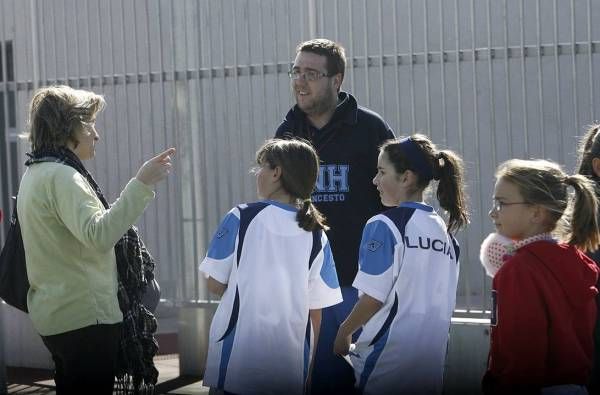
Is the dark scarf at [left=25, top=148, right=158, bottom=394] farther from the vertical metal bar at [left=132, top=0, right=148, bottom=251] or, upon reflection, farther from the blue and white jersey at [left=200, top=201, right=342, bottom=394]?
the vertical metal bar at [left=132, top=0, right=148, bottom=251]

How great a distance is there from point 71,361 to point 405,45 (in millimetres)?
3325

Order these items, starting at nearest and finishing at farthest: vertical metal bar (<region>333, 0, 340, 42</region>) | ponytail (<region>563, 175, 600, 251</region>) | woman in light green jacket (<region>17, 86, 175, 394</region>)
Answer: ponytail (<region>563, 175, 600, 251</region>) < woman in light green jacket (<region>17, 86, 175, 394</region>) < vertical metal bar (<region>333, 0, 340, 42</region>)

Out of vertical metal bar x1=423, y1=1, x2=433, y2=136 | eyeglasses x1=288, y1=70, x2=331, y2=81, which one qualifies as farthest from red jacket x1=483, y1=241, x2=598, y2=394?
vertical metal bar x1=423, y1=1, x2=433, y2=136

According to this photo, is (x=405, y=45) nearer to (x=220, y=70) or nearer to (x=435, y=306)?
(x=220, y=70)

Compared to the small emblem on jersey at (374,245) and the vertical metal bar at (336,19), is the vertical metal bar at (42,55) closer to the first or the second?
the vertical metal bar at (336,19)

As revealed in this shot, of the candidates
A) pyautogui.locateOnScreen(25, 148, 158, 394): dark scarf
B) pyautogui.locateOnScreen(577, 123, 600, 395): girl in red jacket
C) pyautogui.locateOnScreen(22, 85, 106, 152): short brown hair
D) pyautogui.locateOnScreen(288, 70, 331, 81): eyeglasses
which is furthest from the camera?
pyautogui.locateOnScreen(288, 70, 331, 81): eyeglasses

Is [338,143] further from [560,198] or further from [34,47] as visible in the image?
[34,47]

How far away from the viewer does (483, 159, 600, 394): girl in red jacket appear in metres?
3.41

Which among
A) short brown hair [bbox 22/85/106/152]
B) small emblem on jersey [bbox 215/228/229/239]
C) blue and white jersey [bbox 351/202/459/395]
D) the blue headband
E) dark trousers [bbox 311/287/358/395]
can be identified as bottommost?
dark trousers [bbox 311/287/358/395]

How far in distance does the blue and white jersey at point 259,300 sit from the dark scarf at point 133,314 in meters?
0.53

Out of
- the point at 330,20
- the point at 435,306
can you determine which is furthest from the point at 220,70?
the point at 435,306

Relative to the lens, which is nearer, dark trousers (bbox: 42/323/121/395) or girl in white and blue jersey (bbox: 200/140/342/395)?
girl in white and blue jersey (bbox: 200/140/342/395)

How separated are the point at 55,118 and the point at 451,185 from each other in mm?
1527

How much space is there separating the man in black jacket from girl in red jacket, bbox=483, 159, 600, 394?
1361 millimetres
